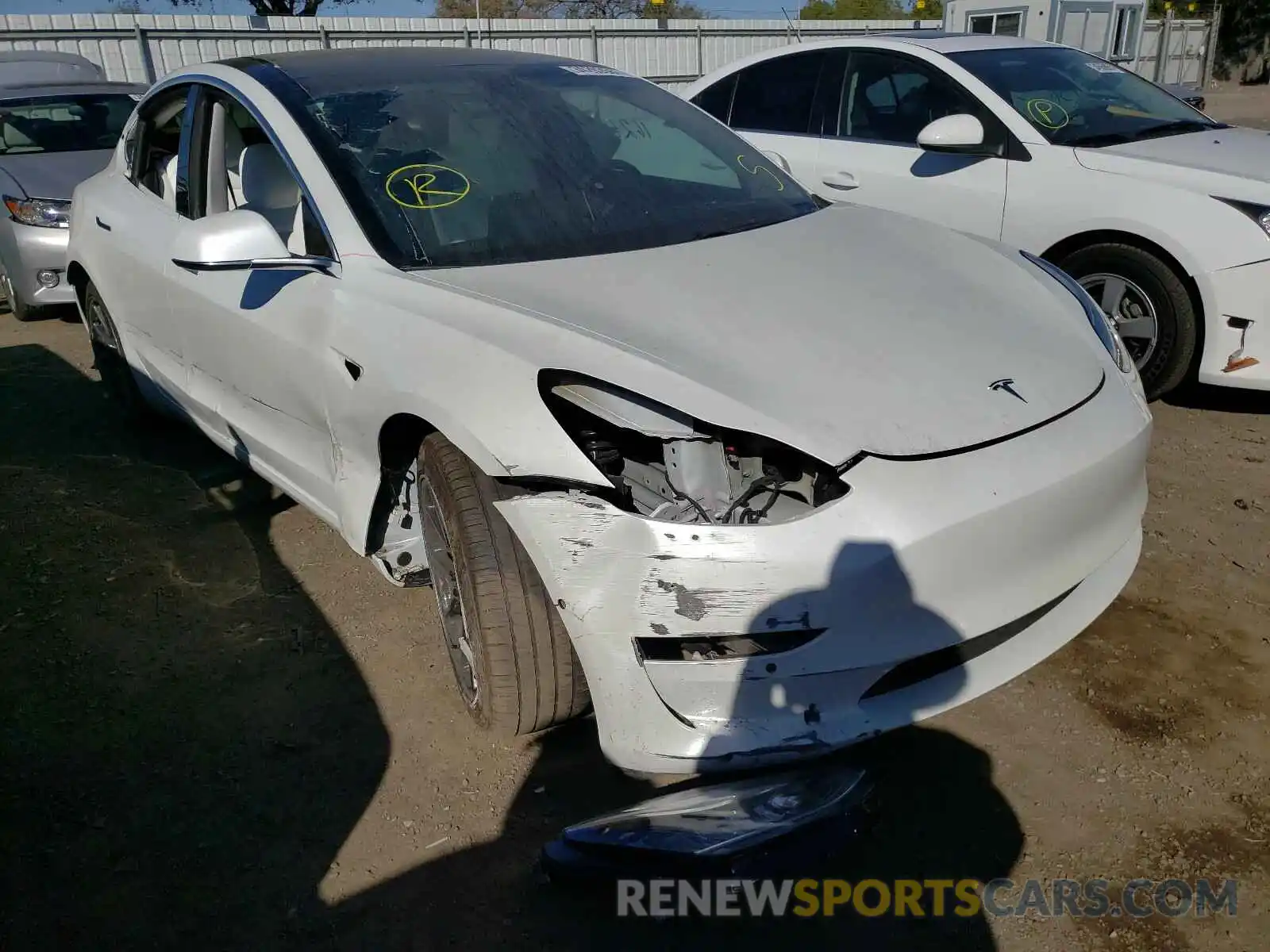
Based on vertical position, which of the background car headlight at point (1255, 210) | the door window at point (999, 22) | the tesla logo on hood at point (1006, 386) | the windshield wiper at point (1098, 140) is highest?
the door window at point (999, 22)

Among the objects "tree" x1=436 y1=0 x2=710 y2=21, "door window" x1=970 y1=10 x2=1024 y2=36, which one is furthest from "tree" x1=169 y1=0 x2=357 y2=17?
"door window" x1=970 y1=10 x2=1024 y2=36

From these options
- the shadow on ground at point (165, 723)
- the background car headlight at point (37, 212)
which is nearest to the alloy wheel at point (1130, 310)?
the shadow on ground at point (165, 723)

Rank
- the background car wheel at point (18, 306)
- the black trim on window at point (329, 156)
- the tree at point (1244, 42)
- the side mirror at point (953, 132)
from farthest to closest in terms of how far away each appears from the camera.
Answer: the tree at point (1244, 42), the background car wheel at point (18, 306), the side mirror at point (953, 132), the black trim on window at point (329, 156)

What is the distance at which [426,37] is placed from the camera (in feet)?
57.7

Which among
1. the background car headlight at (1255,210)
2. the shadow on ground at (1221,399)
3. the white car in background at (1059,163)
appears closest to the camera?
the background car headlight at (1255,210)

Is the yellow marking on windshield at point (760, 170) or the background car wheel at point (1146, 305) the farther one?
the background car wheel at point (1146, 305)

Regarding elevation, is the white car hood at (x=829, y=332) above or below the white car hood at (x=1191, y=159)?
below

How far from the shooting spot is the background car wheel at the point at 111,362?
4.39 metres

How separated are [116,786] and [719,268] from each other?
1966mm

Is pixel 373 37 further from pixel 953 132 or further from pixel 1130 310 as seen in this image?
pixel 1130 310

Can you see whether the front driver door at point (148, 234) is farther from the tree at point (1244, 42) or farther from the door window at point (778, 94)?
the tree at point (1244, 42)

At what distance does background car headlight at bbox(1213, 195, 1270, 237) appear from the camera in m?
4.00

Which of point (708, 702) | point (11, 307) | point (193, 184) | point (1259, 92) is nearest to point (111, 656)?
point (193, 184)

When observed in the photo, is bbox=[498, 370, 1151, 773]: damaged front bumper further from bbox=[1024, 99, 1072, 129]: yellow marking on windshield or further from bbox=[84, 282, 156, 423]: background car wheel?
bbox=[1024, 99, 1072, 129]: yellow marking on windshield
